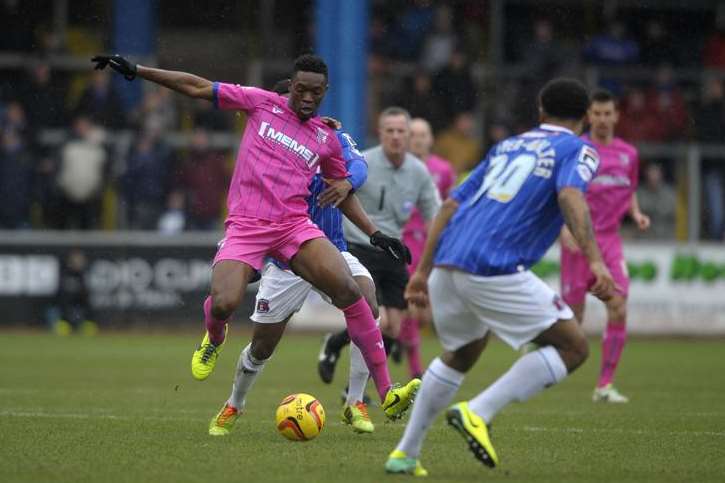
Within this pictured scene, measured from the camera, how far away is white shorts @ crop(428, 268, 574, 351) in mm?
7211

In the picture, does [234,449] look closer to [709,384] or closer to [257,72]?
[709,384]

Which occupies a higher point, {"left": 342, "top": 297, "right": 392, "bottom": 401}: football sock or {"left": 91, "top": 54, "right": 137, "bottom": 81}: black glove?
{"left": 91, "top": 54, "right": 137, "bottom": 81}: black glove

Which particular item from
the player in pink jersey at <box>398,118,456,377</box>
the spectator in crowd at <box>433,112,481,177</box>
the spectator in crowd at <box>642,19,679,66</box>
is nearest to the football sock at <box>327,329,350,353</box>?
the player in pink jersey at <box>398,118,456,377</box>

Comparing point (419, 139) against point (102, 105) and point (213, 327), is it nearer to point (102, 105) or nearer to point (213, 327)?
point (213, 327)

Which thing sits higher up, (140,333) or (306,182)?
(306,182)

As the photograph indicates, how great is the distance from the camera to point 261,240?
9.12 metres

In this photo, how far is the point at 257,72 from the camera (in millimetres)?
23984

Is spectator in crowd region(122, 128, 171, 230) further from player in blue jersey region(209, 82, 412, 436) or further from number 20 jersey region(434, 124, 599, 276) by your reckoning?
number 20 jersey region(434, 124, 599, 276)

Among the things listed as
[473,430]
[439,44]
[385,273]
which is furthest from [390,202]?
[439,44]

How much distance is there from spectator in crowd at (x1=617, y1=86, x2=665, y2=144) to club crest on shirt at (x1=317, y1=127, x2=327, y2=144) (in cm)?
1480

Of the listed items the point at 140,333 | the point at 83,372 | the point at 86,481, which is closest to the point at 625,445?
the point at 86,481

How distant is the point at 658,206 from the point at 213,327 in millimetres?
14795

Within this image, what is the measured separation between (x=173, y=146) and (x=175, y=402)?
11.2m

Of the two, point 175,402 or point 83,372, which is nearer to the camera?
point 175,402
